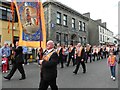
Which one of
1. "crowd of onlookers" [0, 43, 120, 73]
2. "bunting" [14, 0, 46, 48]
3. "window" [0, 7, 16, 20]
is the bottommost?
"crowd of onlookers" [0, 43, 120, 73]

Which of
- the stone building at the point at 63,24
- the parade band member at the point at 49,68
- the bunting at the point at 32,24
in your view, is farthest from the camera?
the stone building at the point at 63,24

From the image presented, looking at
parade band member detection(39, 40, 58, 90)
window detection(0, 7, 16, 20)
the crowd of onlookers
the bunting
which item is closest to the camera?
parade band member detection(39, 40, 58, 90)

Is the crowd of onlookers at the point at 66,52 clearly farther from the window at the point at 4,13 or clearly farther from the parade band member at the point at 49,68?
the window at the point at 4,13

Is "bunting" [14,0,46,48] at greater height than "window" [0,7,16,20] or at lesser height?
lesser

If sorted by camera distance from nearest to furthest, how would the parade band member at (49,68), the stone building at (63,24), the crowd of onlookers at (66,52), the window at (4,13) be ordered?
1. the parade band member at (49,68)
2. the crowd of onlookers at (66,52)
3. the window at (4,13)
4. the stone building at (63,24)

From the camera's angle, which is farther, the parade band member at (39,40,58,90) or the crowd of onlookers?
the crowd of onlookers

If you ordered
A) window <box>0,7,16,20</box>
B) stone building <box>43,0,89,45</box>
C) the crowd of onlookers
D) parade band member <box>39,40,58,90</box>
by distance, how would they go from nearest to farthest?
parade band member <box>39,40,58,90</box>, the crowd of onlookers, window <box>0,7,16,20</box>, stone building <box>43,0,89,45</box>

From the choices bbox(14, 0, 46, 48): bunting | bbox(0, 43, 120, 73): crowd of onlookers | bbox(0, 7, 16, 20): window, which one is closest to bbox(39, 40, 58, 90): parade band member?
bbox(14, 0, 46, 48): bunting

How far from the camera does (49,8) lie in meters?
22.0

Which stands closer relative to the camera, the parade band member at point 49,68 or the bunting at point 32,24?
the parade band member at point 49,68

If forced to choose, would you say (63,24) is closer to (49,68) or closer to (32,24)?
(32,24)

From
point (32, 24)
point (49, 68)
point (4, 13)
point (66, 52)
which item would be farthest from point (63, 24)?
point (49, 68)

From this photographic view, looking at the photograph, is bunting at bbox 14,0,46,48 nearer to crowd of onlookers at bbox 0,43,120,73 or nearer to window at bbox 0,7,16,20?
crowd of onlookers at bbox 0,43,120,73

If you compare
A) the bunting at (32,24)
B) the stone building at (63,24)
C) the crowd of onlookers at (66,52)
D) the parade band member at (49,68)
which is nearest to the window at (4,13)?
the stone building at (63,24)
